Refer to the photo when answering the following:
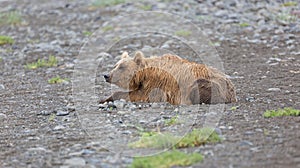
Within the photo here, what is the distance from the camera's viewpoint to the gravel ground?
6.59 metres

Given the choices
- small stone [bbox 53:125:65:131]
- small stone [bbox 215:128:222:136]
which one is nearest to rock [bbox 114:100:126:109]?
small stone [bbox 53:125:65:131]

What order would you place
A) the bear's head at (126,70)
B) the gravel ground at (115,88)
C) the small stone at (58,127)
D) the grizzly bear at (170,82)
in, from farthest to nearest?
1. the bear's head at (126,70)
2. the grizzly bear at (170,82)
3. the small stone at (58,127)
4. the gravel ground at (115,88)

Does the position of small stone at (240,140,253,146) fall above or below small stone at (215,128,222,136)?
below

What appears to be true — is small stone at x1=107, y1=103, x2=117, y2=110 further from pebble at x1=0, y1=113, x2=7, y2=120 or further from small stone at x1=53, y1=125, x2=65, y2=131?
pebble at x1=0, y1=113, x2=7, y2=120

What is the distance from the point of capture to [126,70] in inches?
383

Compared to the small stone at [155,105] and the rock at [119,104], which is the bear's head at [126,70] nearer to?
the rock at [119,104]

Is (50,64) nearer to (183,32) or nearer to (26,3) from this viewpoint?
(183,32)

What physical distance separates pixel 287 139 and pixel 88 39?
10244mm

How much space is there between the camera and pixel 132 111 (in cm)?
870

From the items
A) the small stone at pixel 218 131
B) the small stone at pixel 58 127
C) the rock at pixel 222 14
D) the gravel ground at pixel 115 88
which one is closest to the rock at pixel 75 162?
the gravel ground at pixel 115 88

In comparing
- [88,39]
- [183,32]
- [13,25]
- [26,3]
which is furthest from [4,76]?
[26,3]

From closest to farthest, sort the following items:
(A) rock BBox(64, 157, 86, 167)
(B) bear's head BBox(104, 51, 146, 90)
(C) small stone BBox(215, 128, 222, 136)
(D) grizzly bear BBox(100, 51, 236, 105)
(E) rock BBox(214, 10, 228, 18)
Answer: (A) rock BBox(64, 157, 86, 167) → (C) small stone BBox(215, 128, 222, 136) → (D) grizzly bear BBox(100, 51, 236, 105) → (B) bear's head BBox(104, 51, 146, 90) → (E) rock BBox(214, 10, 228, 18)

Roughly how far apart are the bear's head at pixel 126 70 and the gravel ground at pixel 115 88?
535mm

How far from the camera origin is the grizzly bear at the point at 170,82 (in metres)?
8.89
